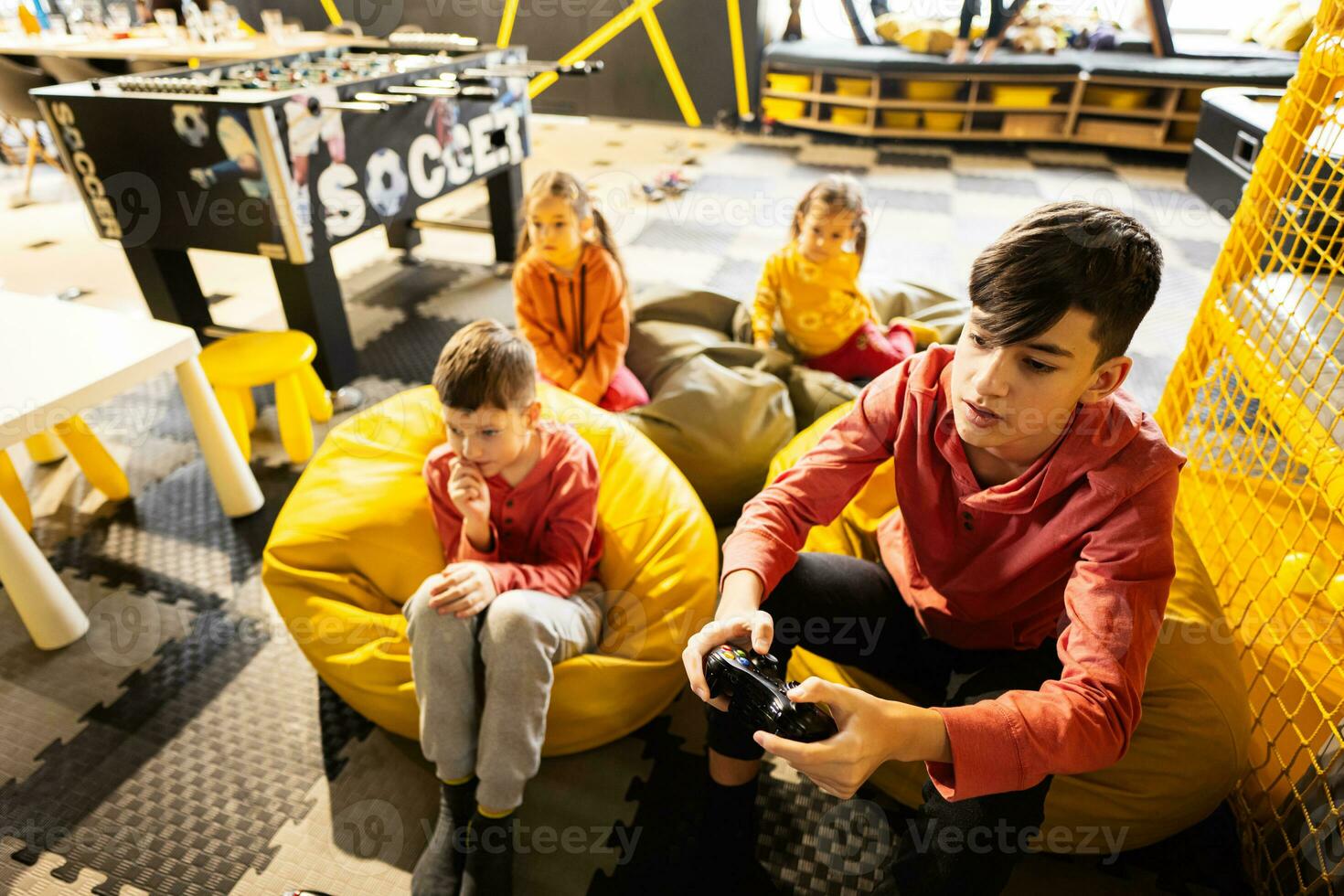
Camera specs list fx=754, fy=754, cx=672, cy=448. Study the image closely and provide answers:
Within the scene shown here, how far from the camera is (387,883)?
1175mm

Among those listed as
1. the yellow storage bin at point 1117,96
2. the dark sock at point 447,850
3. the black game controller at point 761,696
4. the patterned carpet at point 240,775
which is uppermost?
the black game controller at point 761,696

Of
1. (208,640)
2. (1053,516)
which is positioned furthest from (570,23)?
(1053,516)

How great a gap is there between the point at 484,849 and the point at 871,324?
64.5 inches

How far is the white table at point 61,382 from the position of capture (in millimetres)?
1412

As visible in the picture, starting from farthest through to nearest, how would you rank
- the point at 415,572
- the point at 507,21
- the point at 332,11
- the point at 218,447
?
the point at 332,11 < the point at 507,21 < the point at 218,447 < the point at 415,572

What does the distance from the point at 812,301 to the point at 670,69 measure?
12.8ft

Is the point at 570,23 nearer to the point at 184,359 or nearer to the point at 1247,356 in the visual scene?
the point at 184,359

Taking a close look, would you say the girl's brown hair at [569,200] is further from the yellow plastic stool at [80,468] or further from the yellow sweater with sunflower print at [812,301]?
the yellow plastic stool at [80,468]

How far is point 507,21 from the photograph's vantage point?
5.45m

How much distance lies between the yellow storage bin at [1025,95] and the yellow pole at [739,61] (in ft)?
5.38

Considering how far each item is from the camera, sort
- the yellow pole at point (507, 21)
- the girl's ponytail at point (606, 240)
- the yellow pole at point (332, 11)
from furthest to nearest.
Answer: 1. the yellow pole at point (332, 11)
2. the yellow pole at point (507, 21)
3. the girl's ponytail at point (606, 240)

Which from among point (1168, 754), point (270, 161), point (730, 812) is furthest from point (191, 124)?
point (1168, 754)

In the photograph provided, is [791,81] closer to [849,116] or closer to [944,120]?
[849,116]

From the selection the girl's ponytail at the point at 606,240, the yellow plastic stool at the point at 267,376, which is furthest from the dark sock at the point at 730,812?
the yellow plastic stool at the point at 267,376
